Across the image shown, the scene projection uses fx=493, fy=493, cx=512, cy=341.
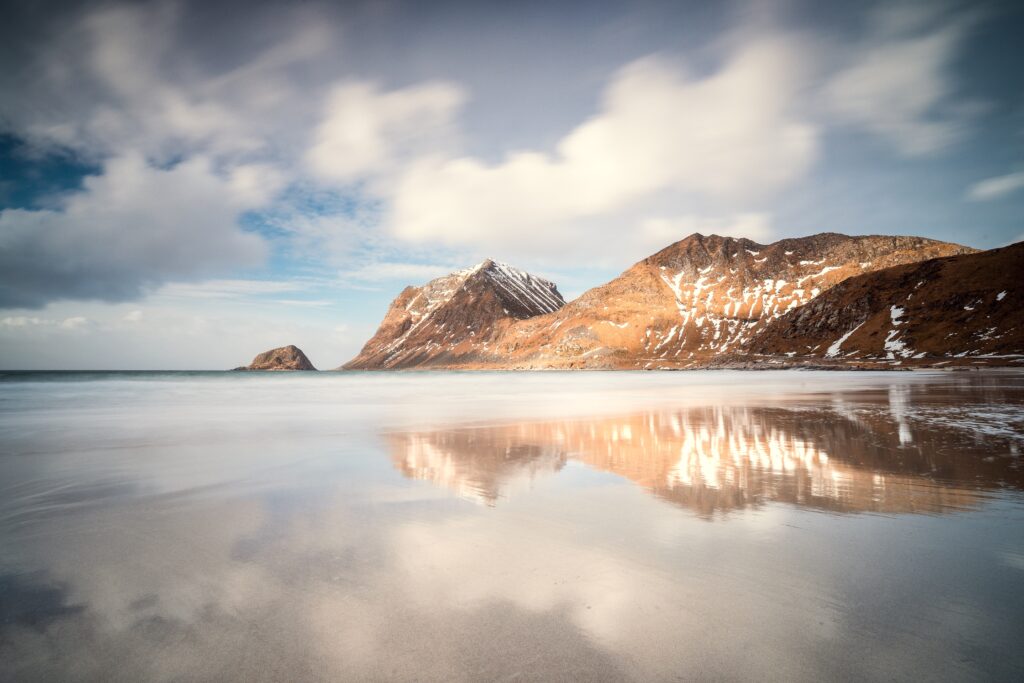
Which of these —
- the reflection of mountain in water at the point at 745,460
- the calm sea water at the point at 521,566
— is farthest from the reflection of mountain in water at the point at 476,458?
the calm sea water at the point at 521,566

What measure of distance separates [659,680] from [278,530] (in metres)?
5.51

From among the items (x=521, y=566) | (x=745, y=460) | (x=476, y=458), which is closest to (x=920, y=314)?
(x=745, y=460)

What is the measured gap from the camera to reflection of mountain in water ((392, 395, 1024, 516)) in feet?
27.2

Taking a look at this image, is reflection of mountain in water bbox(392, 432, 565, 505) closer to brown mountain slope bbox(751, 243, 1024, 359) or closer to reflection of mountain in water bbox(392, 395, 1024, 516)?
reflection of mountain in water bbox(392, 395, 1024, 516)

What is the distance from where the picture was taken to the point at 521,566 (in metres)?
5.51

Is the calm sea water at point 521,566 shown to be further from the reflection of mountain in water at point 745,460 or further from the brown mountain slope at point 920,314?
the brown mountain slope at point 920,314

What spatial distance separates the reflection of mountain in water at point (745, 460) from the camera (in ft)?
27.2

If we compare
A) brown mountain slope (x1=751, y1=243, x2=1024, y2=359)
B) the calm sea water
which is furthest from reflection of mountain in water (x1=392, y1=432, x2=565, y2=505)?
brown mountain slope (x1=751, y1=243, x2=1024, y2=359)

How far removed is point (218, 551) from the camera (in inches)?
241

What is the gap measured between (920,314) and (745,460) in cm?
14638

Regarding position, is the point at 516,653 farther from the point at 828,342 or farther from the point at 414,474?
the point at 828,342

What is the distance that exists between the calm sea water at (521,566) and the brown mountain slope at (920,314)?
407 ft

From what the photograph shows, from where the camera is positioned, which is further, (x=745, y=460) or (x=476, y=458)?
(x=476, y=458)

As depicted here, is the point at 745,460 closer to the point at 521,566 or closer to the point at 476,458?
the point at 476,458
